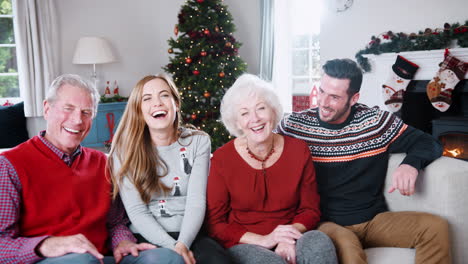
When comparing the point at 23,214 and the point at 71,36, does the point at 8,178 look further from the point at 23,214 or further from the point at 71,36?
the point at 71,36

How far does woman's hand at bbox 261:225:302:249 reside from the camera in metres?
1.58

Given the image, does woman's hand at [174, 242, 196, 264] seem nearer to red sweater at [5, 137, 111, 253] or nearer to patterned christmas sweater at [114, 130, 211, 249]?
A: patterned christmas sweater at [114, 130, 211, 249]

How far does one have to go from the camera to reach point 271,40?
577 centimetres

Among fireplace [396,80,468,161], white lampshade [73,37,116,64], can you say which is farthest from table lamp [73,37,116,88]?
fireplace [396,80,468,161]

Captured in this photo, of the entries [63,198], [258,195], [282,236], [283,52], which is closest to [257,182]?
[258,195]

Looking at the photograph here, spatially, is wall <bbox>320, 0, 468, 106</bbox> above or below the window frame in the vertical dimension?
above

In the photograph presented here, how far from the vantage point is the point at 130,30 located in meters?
5.83

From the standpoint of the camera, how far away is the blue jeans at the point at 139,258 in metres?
1.37

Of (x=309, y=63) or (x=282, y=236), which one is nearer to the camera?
(x=282, y=236)

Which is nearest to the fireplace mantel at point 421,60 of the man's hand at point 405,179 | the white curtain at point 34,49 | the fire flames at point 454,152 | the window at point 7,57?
the fire flames at point 454,152

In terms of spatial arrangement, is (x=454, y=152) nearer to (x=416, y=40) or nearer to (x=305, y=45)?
(x=416, y=40)

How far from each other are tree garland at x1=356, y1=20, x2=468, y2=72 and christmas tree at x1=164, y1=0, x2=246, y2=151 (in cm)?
136

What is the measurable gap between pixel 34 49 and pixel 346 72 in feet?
14.2

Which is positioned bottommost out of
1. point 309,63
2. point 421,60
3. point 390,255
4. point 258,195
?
point 390,255
